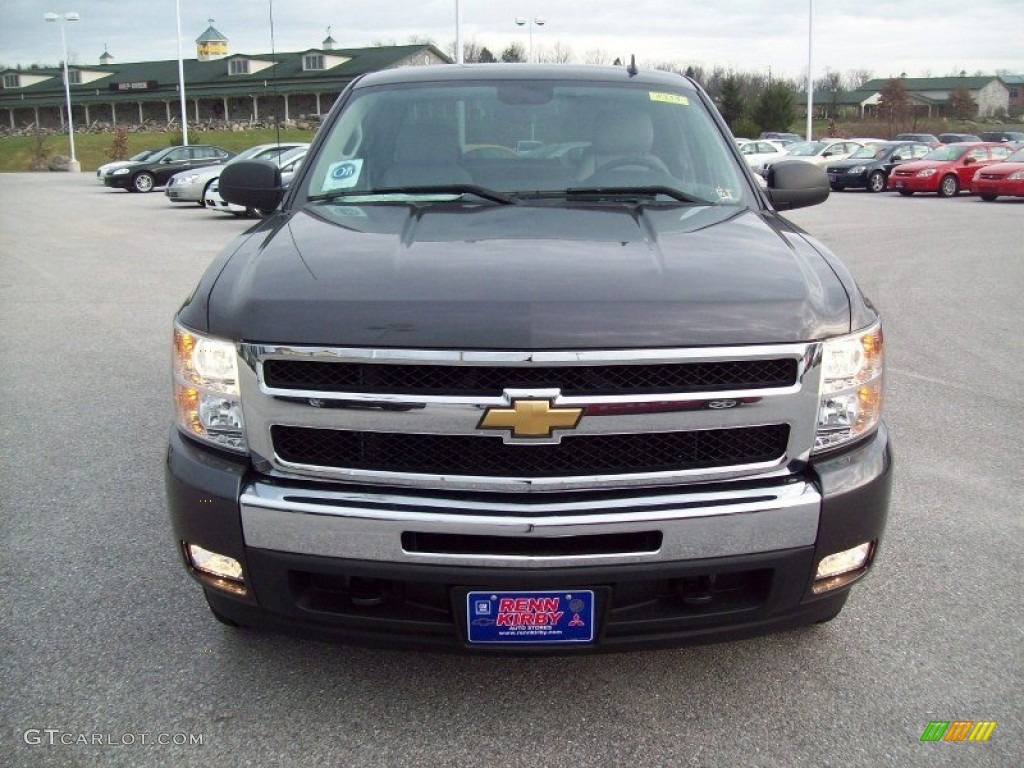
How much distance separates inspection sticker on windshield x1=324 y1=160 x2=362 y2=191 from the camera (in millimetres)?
3814

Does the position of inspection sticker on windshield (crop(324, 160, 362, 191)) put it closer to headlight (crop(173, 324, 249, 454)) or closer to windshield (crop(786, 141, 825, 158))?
headlight (crop(173, 324, 249, 454))

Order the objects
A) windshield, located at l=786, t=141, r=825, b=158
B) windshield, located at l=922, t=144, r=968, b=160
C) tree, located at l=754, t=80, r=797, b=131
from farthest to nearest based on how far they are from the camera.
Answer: tree, located at l=754, t=80, r=797, b=131
windshield, located at l=786, t=141, r=825, b=158
windshield, located at l=922, t=144, r=968, b=160

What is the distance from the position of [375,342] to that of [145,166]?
1308 inches

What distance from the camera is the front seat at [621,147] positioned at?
3.85 meters

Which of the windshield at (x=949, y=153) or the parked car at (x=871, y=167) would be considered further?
the parked car at (x=871, y=167)

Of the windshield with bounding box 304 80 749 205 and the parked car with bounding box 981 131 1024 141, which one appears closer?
the windshield with bounding box 304 80 749 205

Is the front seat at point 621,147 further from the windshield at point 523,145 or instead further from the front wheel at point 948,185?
the front wheel at point 948,185

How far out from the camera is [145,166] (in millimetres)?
32781

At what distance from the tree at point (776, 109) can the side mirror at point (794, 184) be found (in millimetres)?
66189

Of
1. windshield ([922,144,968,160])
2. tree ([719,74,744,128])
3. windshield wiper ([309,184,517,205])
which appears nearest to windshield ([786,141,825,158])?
windshield ([922,144,968,160])

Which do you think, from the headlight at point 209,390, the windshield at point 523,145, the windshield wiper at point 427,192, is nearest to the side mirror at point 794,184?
the windshield at point 523,145

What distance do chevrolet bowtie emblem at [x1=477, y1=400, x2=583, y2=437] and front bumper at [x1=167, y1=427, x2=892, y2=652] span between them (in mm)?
204

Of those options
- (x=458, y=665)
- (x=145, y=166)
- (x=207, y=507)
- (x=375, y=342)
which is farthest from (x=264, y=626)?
(x=145, y=166)

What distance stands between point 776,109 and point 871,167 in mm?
39246
